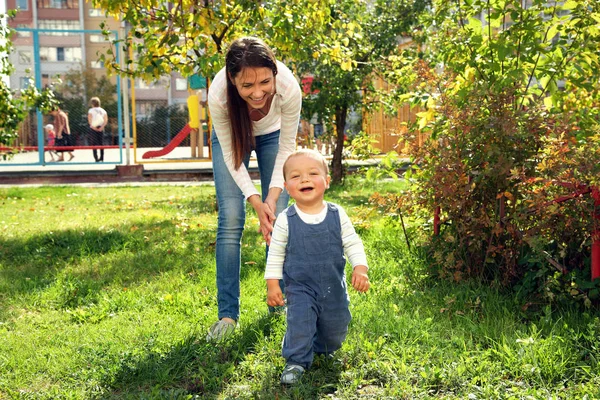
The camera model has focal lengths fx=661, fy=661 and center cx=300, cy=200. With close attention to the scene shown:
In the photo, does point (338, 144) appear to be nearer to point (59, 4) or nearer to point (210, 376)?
point (210, 376)

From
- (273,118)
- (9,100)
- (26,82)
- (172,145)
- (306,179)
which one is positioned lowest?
(172,145)

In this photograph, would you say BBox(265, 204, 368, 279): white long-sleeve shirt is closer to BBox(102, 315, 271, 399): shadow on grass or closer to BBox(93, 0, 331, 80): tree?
BBox(102, 315, 271, 399): shadow on grass

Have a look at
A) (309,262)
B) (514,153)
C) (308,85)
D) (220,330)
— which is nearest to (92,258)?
(220,330)

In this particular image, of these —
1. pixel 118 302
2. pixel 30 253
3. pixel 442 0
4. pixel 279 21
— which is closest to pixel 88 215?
pixel 30 253

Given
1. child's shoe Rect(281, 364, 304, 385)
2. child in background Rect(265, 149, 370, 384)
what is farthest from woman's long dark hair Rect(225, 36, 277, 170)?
child's shoe Rect(281, 364, 304, 385)

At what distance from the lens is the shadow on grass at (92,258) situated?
4609 mm

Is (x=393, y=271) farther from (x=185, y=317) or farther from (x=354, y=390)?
(x=354, y=390)

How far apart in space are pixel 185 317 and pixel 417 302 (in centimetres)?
135

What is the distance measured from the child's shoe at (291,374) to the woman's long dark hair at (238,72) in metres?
1.13

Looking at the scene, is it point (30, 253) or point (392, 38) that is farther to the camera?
point (392, 38)

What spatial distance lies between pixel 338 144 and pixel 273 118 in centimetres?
763

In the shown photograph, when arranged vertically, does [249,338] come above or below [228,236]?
below

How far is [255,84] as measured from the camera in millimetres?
3230

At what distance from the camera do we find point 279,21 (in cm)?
607
